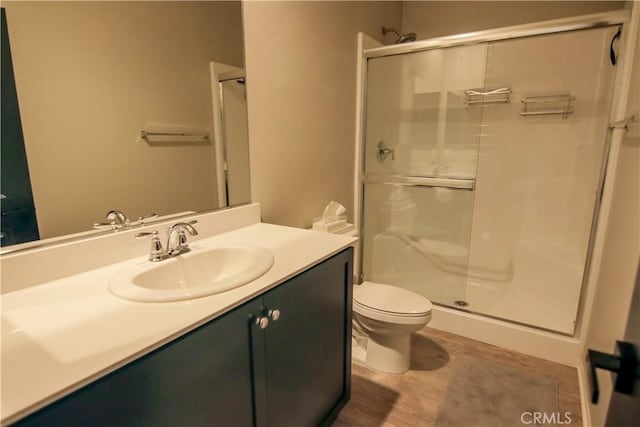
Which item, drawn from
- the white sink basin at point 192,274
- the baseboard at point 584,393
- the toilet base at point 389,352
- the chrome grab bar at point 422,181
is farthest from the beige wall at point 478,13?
the white sink basin at point 192,274

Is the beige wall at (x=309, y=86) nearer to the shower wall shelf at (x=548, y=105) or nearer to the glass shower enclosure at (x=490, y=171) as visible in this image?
the glass shower enclosure at (x=490, y=171)

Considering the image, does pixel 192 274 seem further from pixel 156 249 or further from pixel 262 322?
pixel 262 322

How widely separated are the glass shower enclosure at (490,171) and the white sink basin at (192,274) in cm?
152

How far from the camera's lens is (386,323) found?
177 cm

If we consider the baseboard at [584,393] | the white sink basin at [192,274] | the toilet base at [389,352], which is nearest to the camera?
the white sink basin at [192,274]

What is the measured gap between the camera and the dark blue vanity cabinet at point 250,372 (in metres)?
0.68

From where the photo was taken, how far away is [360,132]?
99.4 inches

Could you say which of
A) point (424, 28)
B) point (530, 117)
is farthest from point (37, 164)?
point (424, 28)

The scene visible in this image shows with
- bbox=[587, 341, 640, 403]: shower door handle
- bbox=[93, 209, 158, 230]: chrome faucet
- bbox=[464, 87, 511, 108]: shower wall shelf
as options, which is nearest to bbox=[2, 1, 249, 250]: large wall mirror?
bbox=[93, 209, 158, 230]: chrome faucet

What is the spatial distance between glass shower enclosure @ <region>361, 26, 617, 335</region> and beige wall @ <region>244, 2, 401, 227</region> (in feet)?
1.02

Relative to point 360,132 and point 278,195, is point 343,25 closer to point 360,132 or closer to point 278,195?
point 360,132

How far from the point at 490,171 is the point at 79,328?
257 centimetres

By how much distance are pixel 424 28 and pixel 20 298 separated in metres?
3.12

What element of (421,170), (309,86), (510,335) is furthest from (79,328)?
(421,170)
